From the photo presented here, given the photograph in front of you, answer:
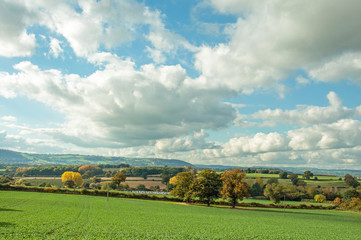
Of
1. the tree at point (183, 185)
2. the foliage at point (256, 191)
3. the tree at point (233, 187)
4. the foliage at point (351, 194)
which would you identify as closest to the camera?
the tree at point (233, 187)

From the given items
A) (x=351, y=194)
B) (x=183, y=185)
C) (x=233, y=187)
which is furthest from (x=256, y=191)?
(x=233, y=187)

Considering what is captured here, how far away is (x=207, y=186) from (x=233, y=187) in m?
9.85

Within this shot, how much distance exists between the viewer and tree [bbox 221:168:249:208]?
8194 cm

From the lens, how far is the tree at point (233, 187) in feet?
269

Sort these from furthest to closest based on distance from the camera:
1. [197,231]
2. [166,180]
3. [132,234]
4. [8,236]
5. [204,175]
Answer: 1. [166,180]
2. [204,175]
3. [197,231]
4. [132,234]
5. [8,236]

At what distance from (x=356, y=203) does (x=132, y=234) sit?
101 metres

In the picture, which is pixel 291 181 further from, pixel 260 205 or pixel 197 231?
pixel 197 231

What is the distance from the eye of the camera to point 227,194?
82.9 metres

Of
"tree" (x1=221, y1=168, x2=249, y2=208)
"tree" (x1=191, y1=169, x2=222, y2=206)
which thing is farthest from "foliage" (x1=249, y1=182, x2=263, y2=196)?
"tree" (x1=221, y1=168, x2=249, y2=208)

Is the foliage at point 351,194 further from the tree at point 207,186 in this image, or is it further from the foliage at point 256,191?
the tree at point 207,186

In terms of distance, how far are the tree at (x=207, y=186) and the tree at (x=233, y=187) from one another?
342 centimetres

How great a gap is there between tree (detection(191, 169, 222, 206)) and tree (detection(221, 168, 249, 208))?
3.42 m

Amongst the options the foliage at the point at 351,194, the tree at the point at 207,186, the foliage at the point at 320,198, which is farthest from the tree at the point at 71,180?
the foliage at the point at 351,194

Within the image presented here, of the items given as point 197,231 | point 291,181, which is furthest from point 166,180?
point 197,231
